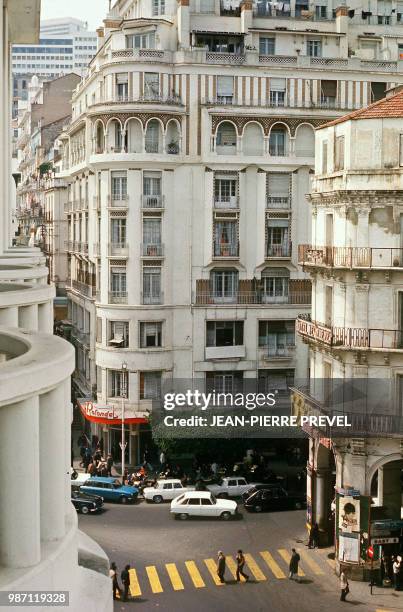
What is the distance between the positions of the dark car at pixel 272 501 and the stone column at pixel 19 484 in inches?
1447

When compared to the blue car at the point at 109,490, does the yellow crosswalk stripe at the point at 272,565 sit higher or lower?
lower

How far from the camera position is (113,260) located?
53938mm

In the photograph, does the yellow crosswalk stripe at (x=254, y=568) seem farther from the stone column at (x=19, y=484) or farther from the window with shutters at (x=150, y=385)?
the stone column at (x=19, y=484)

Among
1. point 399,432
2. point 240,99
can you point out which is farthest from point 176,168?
point 399,432

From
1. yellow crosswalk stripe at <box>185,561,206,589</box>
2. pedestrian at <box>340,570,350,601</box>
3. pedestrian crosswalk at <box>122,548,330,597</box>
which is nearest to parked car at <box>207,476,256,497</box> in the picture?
pedestrian crosswalk at <box>122,548,330,597</box>

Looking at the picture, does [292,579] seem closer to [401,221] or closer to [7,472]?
[401,221]

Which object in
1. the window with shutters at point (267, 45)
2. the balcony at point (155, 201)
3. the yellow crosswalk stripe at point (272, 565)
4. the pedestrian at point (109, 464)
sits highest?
the window with shutters at point (267, 45)

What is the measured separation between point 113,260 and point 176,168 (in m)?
6.05

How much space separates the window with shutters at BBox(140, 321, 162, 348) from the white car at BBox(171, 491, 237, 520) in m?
12.6

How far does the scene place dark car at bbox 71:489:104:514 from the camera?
42750mm

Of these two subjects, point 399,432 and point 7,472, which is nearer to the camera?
point 7,472

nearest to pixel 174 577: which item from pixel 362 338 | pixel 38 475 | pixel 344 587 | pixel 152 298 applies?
pixel 344 587

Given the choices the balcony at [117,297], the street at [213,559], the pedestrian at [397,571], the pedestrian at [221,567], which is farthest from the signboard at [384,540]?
the balcony at [117,297]

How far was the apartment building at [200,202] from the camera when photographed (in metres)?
53.2
